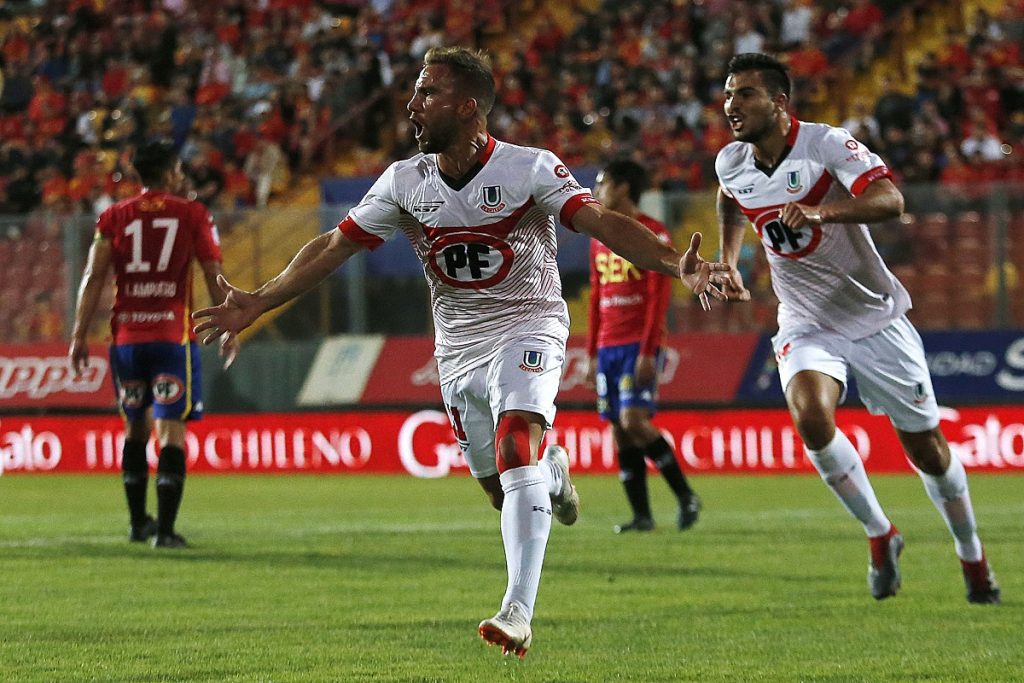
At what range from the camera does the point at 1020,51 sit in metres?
20.4

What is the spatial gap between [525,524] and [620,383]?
219 inches

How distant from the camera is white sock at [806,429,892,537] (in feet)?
24.7

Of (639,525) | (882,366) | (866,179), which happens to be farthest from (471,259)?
(639,525)

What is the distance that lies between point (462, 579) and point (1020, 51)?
46.8 ft

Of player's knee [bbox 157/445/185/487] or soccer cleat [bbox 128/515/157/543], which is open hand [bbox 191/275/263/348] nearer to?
player's knee [bbox 157/445/185/487]

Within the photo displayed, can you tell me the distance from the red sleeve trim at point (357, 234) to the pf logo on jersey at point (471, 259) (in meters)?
0.22

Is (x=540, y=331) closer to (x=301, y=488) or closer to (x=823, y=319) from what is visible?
(x=823, y=319)

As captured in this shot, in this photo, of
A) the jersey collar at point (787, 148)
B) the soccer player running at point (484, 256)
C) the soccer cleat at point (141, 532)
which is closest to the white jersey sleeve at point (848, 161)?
the jersey collar at point (787, 148)

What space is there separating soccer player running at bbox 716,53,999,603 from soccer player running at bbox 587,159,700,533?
3306 mm

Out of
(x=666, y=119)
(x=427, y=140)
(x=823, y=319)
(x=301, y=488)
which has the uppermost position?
(x=666, y=119)

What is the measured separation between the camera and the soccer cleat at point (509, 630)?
17.2 feet

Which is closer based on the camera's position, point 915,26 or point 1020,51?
point 1020,51

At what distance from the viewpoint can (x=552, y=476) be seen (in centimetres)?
645

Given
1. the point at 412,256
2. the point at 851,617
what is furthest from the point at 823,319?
the point at 412,256
